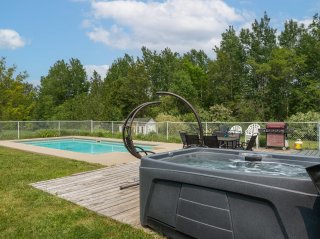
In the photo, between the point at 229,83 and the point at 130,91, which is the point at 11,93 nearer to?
the point at 130,91

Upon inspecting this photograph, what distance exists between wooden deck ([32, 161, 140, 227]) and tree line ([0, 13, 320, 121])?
13.7 metres

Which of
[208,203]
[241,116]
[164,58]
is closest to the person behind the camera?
[208,203]

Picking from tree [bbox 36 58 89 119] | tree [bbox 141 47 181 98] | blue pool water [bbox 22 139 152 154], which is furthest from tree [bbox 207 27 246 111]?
tree [bbox 36 58 89 119]

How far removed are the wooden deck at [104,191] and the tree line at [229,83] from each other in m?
13.7

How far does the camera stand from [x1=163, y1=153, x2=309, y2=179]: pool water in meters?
3.31

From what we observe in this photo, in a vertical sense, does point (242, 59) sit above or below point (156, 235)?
above

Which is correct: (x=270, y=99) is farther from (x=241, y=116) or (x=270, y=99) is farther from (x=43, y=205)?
(x=43, y=205)

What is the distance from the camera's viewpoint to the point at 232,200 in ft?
8.39

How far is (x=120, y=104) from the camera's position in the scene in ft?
96.8

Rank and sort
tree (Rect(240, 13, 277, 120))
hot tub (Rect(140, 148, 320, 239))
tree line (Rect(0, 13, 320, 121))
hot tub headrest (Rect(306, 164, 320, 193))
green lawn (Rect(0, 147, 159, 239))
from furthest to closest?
tree (Rect(240, 13, 277, 120)) → tree line (Rect(0, 13, 320, 121)) → green lawn (Rect(0, 147, 159, 239)) → hot tub (Rect(140, 148, 320, 239)) → hot tub headrest (Rect(306, 164, 320, 193))

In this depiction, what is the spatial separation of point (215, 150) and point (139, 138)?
37.7 ft

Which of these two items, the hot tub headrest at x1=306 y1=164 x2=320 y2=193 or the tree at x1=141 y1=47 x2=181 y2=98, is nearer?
the hot tub headrest at x1=306 y1=164 x2=320 y2=193

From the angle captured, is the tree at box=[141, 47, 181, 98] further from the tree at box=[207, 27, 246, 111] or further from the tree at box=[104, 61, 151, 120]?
the tree at box=[207, 27, 246, 111]

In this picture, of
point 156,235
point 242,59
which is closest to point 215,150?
point 156,235
